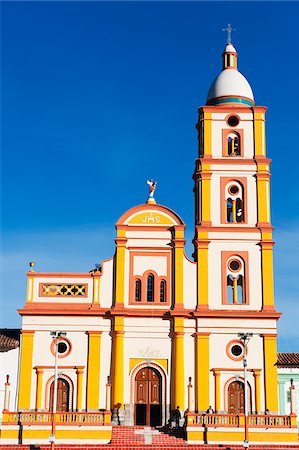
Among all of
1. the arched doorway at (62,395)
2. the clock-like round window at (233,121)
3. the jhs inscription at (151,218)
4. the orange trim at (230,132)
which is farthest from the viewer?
the clock-like round window at (233,121)

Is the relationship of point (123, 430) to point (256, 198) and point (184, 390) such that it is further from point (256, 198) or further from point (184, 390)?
point (256, 198)

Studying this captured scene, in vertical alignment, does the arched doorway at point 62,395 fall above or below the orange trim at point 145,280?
below

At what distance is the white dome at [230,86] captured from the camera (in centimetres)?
4575

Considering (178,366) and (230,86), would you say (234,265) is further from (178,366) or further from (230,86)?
(230,86)

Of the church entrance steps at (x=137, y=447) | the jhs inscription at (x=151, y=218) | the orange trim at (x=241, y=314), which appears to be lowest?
the church entrance steps at (x=137, y=447)

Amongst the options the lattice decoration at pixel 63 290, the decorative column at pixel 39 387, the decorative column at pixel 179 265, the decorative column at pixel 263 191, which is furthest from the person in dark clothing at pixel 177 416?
the decorative column at pixel 263 191

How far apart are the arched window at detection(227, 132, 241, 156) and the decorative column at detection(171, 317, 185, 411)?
11440mm

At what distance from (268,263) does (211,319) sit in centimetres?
496

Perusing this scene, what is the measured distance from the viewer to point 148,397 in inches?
1604

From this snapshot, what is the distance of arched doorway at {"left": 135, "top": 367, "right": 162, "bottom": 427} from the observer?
4050 cm

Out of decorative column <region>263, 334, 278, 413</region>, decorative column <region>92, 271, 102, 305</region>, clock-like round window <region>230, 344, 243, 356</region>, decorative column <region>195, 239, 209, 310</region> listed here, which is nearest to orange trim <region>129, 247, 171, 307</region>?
decorative column <region>195, 239, 209, 310</region>

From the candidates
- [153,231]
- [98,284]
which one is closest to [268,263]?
[153,231]

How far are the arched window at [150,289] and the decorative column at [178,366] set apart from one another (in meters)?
2.02

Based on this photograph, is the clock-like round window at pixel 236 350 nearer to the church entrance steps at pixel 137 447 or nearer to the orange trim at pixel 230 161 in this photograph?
the church entrance steps at pixel 137 447
